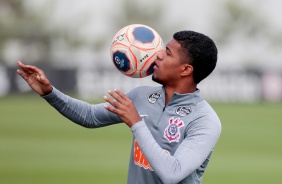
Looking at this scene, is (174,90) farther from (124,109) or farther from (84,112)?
(84,112)

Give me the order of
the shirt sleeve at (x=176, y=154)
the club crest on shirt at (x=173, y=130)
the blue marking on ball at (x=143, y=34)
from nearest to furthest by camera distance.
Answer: the shirt sleeve at (x=176, y=154), the club crest on shirt at (x=173, y=130), the blue marking on ball at (x=143, y=34)

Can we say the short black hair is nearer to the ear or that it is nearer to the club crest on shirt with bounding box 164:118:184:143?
the ear

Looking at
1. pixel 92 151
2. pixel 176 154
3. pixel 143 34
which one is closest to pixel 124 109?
pixel 176 154

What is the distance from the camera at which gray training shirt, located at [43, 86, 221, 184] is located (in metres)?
5.68

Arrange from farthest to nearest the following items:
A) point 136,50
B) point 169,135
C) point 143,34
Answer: point 143,34, point 136,50, point 169,135

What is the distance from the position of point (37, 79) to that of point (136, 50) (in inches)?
34.2

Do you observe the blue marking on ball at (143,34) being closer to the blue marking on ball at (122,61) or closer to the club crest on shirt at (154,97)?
the blue marking on ball at (122,61)

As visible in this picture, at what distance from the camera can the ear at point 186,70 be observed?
245 inches

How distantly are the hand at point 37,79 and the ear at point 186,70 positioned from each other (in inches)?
43.3

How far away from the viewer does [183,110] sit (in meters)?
6.19

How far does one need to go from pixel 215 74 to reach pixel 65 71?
650 centimetres

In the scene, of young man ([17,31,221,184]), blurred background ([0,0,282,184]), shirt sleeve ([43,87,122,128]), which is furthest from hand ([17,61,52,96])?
blurred background ([0,0,282,184])

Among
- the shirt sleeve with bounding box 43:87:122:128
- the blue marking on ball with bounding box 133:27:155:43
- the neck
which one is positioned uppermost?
the blue marking on ball with bounding box 133:27:155:43

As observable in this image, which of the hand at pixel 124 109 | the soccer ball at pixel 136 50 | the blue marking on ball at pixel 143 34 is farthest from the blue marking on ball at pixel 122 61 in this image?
the hand at pixel 124 109
